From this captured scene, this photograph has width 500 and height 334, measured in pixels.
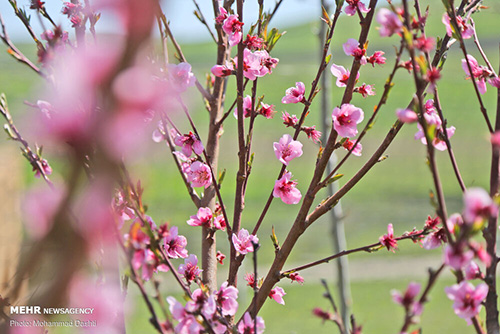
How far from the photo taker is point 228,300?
71 cm

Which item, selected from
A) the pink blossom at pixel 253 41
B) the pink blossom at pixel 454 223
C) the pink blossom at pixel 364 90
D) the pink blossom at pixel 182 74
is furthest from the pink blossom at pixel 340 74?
the pink blossom at pixel 454 223

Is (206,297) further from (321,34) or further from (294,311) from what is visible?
(294,311)

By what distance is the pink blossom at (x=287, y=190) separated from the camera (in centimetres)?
87

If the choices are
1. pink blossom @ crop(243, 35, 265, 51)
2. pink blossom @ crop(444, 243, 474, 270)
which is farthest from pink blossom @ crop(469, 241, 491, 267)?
pink blossom @ crop(243, 35, 265, 51)

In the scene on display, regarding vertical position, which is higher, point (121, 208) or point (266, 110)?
point (266, 110)

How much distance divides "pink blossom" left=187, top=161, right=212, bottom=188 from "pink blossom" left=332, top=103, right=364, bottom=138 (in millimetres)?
242

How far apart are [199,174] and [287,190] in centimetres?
16

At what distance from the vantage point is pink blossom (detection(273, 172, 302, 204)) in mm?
873

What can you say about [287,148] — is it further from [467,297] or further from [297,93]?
[467,297]

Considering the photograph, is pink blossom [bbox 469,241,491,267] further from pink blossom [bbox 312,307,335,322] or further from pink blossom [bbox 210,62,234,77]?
pink blossom [bbox 210,62,234,77]

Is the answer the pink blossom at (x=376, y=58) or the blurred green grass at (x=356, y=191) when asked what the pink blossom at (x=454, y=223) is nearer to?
the blurred green grass at (x=356, y=191)

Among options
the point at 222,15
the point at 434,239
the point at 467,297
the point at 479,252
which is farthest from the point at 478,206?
the point at 222,15

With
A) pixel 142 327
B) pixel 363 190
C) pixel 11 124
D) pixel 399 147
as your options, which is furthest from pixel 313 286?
pixel 399 147

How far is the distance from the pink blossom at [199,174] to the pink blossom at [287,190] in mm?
122
